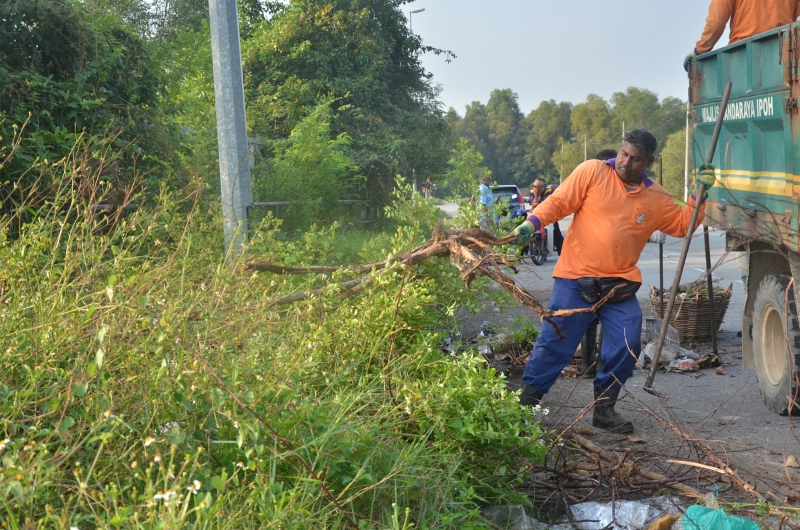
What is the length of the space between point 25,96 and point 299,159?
5845 millimetres

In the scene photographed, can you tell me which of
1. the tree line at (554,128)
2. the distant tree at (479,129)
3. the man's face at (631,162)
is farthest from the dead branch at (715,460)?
the distant tree at (479,129)

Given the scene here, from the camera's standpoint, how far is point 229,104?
8211mm

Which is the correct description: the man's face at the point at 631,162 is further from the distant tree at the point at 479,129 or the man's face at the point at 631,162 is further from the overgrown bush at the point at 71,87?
the distant tree at the point at 479,129

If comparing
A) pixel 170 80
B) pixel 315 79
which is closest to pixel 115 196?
pixel 170 80

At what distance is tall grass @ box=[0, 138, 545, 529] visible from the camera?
8.95 feet

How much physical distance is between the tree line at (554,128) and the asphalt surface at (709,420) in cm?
9098

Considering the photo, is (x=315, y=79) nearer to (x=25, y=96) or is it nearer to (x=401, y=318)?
(x=25, y=96)

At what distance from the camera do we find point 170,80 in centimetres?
1077

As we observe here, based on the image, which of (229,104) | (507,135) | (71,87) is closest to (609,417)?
(229,104)

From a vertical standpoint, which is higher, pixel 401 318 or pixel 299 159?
pixel 299 159

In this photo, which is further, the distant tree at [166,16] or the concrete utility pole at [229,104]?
the distant tree at [166,16]

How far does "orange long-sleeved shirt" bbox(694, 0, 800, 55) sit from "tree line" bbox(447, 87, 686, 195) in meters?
91.0

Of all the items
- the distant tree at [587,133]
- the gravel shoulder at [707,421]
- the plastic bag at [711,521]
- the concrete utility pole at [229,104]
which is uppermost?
the distant tree at [587,133]

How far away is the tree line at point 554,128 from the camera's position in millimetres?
109062
